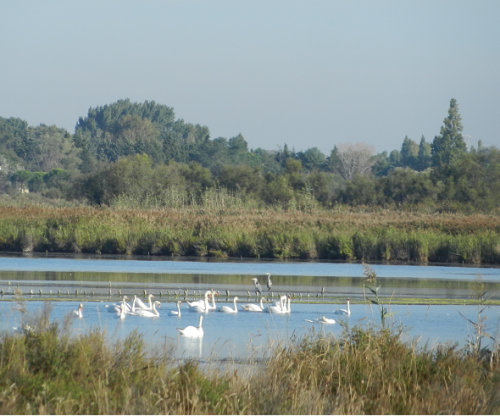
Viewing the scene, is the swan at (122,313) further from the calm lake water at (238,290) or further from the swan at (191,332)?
the swan at (191,332)

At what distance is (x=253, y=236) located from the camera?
32.9 meters

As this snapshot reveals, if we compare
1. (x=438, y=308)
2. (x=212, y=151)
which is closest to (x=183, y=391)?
(x=438, y=308)

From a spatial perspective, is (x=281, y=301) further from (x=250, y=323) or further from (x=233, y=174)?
(x=233, y=174)

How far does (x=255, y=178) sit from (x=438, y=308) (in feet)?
118

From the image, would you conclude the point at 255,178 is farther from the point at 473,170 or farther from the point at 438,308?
the point at 438,308

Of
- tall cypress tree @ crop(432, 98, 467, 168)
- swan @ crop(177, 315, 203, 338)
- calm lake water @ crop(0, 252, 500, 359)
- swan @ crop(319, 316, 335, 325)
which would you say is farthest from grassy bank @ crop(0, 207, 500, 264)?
tall cypress tree @ crop(432, 98, 467, 168)

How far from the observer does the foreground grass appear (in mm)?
6309

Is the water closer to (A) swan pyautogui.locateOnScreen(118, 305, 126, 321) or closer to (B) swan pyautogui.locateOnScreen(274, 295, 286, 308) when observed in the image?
(A) swan pyautogui.locateOnScreen(118, 305, 126, 321)

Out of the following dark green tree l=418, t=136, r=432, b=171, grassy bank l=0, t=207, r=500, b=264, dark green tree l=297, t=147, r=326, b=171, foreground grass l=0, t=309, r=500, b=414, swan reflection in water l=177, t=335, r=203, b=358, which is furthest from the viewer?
dark green tree l=418, t=136, r=432, b=171

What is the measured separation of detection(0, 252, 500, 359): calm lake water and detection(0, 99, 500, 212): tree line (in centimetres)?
1561

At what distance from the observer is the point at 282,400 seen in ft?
22.3

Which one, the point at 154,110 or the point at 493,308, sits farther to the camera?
the point at 154,110

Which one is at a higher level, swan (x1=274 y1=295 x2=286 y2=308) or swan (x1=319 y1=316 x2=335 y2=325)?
swan (x1=274 y1=295 x2=286 y2=308)

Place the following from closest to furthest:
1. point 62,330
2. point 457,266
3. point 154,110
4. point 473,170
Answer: point 62,330, point 457,266, point 473,170, point 154,110
